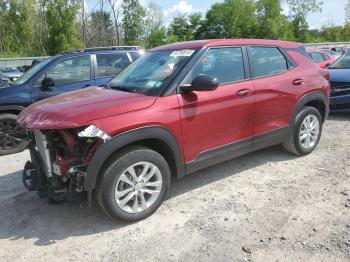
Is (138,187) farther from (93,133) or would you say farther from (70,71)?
(70,71)

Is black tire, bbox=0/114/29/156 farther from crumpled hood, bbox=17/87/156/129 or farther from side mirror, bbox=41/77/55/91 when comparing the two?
crumpled hood, bbox=17/87/156/129

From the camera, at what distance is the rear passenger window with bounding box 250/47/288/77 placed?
4670 mm

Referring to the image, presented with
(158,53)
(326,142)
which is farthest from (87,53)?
(326,142)

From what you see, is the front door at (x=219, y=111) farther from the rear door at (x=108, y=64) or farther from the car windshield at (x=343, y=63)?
the car windshield at (x=343, y=63)

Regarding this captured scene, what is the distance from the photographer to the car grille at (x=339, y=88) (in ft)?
25.9

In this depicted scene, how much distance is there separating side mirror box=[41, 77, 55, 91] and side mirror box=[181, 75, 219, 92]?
3543 mm

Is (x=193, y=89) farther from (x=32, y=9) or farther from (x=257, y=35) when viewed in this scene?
(x=257, y=35)

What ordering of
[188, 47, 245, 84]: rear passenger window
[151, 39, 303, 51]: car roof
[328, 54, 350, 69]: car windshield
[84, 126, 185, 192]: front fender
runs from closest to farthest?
[84, 126, 185, 192]: front fender → [188, 47, 245, 84]: rear passenger window → [151, 39, 303, 51]: car roof → [328, 54, 350, 69]: car windshield

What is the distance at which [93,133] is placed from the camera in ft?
10.9

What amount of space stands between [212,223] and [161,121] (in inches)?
44.7

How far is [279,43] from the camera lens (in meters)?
5.16

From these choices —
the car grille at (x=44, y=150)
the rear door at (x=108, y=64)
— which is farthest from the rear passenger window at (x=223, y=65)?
the rear door at (x=108, y=64)

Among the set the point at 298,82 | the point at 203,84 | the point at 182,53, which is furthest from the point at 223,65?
the point at 298,82

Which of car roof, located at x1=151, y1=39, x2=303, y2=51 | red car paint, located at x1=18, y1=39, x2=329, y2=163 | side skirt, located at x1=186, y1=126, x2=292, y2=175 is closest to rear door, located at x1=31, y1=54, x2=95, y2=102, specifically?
red car paint, located at x1=18, y1=39, x2=329, y2=163
